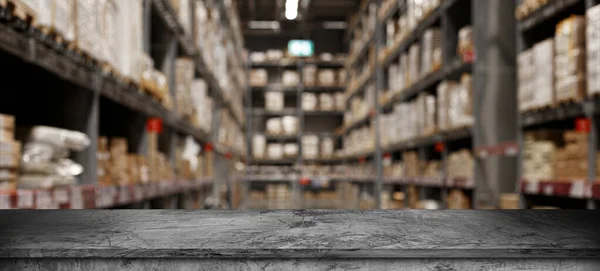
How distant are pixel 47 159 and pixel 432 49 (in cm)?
506

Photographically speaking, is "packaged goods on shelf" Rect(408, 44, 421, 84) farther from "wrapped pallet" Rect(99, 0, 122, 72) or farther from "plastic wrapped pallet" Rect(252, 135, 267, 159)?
"plastic wrapped pallet" Rect(252, 135, 267, 159)

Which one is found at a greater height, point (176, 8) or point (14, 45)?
point (176, 8)

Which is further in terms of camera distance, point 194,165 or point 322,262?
point 194,165

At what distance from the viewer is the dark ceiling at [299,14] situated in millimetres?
14825

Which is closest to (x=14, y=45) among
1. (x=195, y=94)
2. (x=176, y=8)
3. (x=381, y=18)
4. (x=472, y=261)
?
(x=472, y=261)

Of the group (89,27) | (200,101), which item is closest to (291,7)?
(200,101)

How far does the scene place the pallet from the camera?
5.71ft

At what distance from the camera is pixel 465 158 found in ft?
17.9

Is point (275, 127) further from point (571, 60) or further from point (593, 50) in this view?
point (593, 50)

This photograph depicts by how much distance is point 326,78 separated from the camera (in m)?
14.8

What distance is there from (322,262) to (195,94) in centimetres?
545

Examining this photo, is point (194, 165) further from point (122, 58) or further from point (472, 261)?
point (472, 261)

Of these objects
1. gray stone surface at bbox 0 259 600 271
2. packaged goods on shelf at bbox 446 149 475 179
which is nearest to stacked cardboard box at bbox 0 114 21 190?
gray stone surface at bbox 0 259 600 271

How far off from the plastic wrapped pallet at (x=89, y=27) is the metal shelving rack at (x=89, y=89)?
59mm
